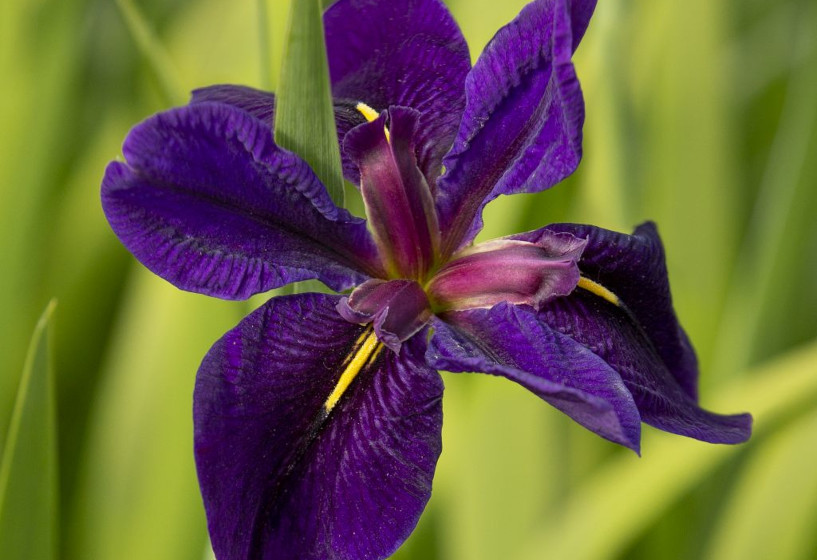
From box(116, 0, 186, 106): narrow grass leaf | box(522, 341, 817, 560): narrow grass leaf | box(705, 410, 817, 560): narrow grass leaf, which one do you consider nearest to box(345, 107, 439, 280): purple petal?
box(116, 0, 186, 106): narrow grass leaf

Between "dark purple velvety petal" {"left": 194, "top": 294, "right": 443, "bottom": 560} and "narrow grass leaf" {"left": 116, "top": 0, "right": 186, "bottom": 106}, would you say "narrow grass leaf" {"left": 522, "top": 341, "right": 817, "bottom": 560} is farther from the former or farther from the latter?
"narrow grass leaf" {"left": 116, "top": 0, "right": 186, "bottom": 106}

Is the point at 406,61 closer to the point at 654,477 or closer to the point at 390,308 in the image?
the point at 390,308

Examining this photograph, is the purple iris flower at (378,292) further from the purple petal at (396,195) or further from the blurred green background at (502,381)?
the blurred green background at (502,381)

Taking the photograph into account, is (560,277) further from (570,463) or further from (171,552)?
(570,463)

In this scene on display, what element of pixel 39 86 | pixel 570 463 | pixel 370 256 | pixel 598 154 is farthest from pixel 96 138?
pixel 370 256

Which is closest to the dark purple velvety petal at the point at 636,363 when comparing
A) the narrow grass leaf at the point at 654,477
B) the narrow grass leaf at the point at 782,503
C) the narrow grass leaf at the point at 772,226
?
the narrow grass leaf at the point at 654,477

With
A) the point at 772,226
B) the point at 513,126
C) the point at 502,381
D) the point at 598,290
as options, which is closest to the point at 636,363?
the point at 598,290
